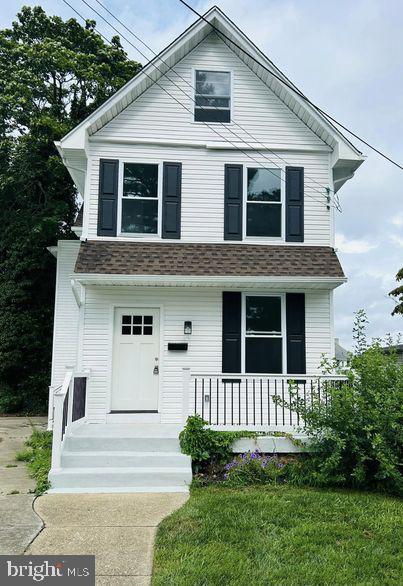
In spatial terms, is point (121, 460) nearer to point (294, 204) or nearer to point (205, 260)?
point (205, 260)

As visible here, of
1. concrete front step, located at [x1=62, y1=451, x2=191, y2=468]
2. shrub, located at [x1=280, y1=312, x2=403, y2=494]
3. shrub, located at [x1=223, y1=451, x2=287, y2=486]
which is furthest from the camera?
concrete front step, located at [x1=62, y1=451, x2=191, y2=468]

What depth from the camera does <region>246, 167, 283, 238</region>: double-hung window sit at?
10047 millimetres

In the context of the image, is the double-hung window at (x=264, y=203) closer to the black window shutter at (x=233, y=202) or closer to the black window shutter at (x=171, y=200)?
the black window shutter at (x=233, y=202)

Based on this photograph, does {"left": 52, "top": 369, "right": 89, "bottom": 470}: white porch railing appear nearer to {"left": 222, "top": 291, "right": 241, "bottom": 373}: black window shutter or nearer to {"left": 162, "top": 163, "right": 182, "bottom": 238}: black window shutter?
{"left": 222, "top": 291, "right": 241, "bottom": 373}: black window shutter

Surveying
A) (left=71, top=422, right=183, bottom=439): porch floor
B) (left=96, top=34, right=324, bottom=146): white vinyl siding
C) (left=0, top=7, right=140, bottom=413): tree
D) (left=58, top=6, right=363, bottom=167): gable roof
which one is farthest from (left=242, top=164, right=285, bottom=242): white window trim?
(left=0, top=7, right=140, bottom=413): tree

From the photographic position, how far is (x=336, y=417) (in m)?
6.62

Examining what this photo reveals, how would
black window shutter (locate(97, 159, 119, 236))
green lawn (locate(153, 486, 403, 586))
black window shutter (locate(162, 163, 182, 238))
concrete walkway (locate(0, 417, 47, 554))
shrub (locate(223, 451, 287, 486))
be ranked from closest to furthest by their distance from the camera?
green lawn (locate(153, 486, 403, 586)) < concrete walkway (locate(0, 417, 47, 554)) < shrub (locate(223, 451, 287, 486)) < black window shutter (locate(97, 159, 119, 236)) < black window shutter (locate(162, 163, 182, 238))

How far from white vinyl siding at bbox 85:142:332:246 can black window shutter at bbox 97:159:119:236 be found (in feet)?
0.36

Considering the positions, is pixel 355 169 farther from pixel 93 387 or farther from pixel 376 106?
pixel 93 387

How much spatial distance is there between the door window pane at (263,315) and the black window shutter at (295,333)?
0.22 metres

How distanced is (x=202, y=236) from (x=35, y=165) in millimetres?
10139

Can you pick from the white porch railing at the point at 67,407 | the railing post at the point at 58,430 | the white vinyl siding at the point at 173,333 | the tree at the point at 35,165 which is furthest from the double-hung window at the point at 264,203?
the tree at the point at 35,165

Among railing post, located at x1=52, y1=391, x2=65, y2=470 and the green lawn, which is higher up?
railing post, located at x1=52, y1=391, x2=65, y2=470

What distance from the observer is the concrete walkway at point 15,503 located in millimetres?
4609
